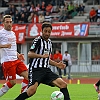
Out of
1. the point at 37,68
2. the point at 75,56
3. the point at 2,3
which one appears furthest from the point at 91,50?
the point at 37,68

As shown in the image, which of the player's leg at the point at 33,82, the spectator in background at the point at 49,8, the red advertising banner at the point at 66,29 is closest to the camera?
the player's leg at the point at 33,82

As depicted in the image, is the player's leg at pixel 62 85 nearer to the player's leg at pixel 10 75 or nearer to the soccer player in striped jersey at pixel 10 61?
the soccer player in striped jersey at pixel 10 61

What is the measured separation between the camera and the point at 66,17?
4178cm

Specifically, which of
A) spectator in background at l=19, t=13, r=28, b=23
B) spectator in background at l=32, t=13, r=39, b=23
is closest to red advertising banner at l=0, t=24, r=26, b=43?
spectator in background at l=19, t=13, r=28, b=23

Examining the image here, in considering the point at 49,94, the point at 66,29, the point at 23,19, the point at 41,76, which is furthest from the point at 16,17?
the point at 41,76

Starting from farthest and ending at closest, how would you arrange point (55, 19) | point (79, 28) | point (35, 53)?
point (55, 19) → point (79, 28) → point (35, 53)

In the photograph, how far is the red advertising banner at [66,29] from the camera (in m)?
38.6

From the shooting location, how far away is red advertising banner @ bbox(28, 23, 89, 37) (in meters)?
38.6

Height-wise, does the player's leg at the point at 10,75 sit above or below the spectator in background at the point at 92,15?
above

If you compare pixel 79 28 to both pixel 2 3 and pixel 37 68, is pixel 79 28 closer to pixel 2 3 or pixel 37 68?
pixel 2 3

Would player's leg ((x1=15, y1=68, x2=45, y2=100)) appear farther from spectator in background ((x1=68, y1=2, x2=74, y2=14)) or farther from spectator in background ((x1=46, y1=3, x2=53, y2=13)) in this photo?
spectator in background ((x1=46, y1=3, x2=53, y2=13))

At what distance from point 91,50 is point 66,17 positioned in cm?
369

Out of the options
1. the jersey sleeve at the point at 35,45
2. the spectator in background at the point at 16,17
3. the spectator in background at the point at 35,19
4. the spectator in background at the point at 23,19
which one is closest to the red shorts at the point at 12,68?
the jersey sleeve at the point at 35,45

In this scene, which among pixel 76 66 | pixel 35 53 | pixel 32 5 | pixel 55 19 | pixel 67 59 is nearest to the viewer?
pixel 35 53
